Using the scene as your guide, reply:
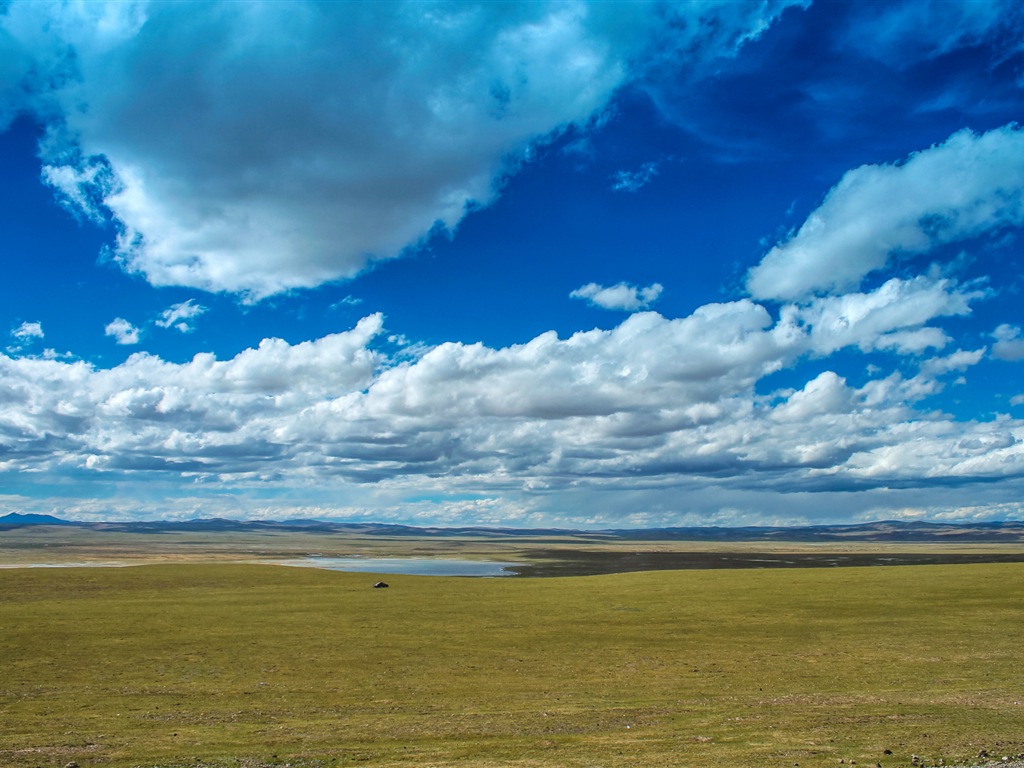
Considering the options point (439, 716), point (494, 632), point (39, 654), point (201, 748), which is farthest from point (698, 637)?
point (39, 654)

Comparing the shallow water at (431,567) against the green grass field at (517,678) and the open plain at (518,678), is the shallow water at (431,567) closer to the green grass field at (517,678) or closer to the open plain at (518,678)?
the green grass field at (517,678)

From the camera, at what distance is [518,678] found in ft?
111

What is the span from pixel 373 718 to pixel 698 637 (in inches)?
992

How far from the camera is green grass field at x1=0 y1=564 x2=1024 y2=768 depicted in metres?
21.5

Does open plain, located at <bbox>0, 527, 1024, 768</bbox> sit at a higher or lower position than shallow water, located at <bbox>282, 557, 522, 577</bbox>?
higher

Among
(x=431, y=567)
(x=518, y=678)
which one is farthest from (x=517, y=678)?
(x=431, y=567)

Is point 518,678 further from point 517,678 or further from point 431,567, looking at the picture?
point 431,567

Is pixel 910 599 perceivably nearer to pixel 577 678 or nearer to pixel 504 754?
pixel 577 678

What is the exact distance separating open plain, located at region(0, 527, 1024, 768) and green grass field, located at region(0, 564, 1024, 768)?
156 millimetres

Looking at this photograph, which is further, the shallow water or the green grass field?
the shallow water

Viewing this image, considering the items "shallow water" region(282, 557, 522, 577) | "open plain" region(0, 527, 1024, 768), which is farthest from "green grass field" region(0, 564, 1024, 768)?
"shallow water" region(282, 557, 522, 577)

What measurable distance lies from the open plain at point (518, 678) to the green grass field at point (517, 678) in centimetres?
16

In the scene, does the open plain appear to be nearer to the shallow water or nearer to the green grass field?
the green grass field

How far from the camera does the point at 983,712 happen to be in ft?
82.0
